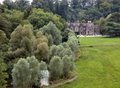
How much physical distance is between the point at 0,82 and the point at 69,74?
15.1m

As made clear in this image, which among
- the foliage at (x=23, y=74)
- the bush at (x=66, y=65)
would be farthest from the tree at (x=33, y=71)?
the bush at (x=66, y=65)

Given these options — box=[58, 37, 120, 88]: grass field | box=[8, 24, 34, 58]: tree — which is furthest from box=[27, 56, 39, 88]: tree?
box=[8, 24, 34, 58]: tree

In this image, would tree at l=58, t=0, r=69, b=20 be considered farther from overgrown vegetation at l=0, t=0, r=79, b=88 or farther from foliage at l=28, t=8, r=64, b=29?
overgrown vegetation at l=0, t=0, r=79, b=88

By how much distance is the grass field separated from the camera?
137ft

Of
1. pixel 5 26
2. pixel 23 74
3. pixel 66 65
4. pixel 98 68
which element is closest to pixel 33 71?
pixel 23 74

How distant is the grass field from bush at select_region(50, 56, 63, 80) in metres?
2.07

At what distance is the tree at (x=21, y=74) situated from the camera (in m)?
37.6

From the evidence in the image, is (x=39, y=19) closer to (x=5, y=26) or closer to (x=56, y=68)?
(x=5, y=26)

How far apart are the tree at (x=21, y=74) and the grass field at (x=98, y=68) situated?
512cm

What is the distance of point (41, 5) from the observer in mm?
108750

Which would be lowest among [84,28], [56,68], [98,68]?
[98,68]

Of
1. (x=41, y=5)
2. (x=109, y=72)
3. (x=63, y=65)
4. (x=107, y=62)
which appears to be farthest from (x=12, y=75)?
(x=41, y=5)

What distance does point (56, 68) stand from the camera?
42125 millimetres

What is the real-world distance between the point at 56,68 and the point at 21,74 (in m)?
5.88
